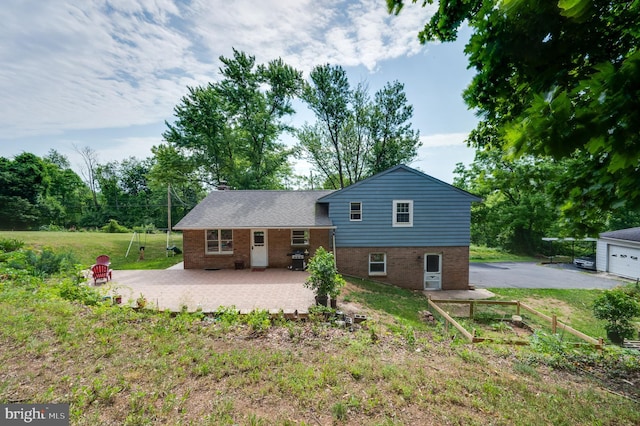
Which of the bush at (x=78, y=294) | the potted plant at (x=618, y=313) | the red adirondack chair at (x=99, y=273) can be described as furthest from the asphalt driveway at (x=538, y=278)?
the red adirondack chair at (x=99, y=273)

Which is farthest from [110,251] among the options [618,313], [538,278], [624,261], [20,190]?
[624,261]

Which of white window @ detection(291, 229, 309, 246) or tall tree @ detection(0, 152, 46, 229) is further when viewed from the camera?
tall tree @ detection(0, 152, 46, 229)

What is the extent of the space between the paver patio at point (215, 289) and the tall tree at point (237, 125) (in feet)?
43.7

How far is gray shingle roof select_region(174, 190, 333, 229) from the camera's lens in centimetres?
1275

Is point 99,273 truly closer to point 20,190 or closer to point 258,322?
point 258,322

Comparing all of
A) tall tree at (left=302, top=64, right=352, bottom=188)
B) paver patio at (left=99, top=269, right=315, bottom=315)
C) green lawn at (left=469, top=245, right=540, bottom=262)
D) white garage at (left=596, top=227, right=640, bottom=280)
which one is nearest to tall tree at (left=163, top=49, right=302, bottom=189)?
tall tree at (left=302, top=64, right=352, bottom=188)

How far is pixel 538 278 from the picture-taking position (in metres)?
17.2

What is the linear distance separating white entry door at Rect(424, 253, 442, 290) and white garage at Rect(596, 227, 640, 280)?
12927 millimetres

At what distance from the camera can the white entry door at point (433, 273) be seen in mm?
13703

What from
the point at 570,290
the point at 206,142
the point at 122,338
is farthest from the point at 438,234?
the point at 206,142

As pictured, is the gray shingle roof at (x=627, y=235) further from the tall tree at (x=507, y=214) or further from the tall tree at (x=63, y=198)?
the tall tree at (x=63, y=198)

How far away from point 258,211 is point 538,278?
60.3 feet

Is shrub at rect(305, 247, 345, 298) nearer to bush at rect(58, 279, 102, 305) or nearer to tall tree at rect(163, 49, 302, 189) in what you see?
bush at rect(58, 279, 102, 305)

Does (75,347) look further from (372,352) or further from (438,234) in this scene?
(438,234)
